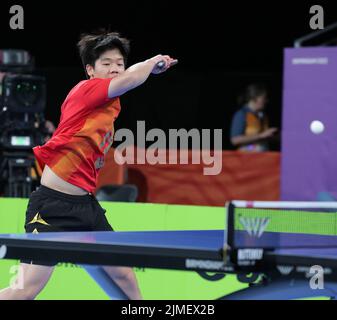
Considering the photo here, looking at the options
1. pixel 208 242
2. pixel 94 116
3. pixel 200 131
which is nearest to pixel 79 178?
pixel 94 116

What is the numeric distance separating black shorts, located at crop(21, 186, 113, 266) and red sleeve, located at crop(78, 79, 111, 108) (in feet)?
1.69

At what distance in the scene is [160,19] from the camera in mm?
12430

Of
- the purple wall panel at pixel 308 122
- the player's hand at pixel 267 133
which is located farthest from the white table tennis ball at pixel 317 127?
the player's hand at pixel 267 133

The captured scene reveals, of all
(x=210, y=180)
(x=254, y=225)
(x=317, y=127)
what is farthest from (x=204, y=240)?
(x=210, y=180)

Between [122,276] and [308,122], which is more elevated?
[308,122]

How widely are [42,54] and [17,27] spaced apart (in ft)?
2.46

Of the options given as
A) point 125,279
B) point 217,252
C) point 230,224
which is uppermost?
point 230,224

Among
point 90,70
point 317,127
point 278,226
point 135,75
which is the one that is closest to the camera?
point 278,226

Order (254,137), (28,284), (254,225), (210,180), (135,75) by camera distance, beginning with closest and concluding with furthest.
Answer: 1. (254,225)
2. (135,75)
3. (28,284)
4. (210,180)
5. (254,137)

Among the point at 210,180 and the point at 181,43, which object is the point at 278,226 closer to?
the point at 210,180

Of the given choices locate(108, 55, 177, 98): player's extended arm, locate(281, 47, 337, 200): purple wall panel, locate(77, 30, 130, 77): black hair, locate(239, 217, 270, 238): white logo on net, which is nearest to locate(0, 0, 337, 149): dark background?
locate(281, 47, 337, 200): purple wall panel

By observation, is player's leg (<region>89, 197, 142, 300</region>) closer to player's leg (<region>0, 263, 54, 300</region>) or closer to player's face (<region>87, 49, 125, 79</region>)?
player's leg (<region>0, 263, 54, 300</region>)

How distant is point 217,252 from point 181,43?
8.84 meters

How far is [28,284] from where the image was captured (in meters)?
4.75
